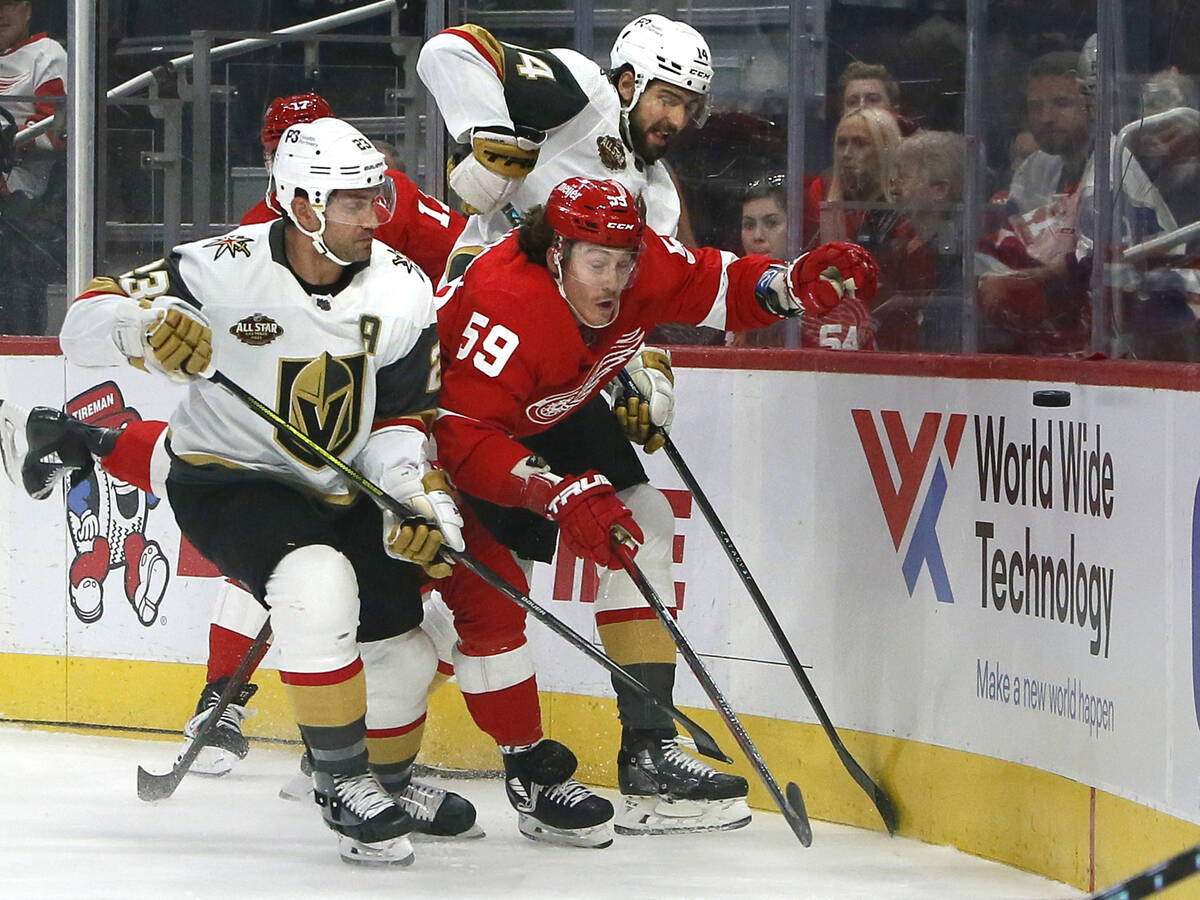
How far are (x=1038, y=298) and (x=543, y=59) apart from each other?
1061 millimetres

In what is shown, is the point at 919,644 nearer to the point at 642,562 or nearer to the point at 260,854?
the point at 642,562

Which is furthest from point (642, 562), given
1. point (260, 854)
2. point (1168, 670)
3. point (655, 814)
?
point (1168, 670)

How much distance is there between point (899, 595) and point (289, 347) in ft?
4.04

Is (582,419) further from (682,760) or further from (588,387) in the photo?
(682,760)

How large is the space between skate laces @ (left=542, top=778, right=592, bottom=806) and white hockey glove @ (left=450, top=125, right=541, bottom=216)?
3.66ft

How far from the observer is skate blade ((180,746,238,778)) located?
412cm

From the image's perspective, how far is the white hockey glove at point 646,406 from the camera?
3693mm

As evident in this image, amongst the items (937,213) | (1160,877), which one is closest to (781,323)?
(937,213)

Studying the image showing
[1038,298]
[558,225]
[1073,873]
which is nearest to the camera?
[1073,873]

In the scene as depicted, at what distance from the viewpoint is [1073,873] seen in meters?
3.09

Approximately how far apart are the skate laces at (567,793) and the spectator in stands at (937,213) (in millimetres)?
1165

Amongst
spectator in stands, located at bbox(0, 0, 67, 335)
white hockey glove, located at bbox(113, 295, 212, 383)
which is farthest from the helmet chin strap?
spectator in stands, located at bbox(0, 0, 67, 335)

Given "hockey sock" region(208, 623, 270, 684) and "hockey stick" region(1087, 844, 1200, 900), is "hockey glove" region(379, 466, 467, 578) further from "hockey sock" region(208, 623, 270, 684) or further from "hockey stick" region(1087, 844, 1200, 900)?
"hockey stick" region(1087, 844, 1200, 900)

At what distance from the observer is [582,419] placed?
370cm
